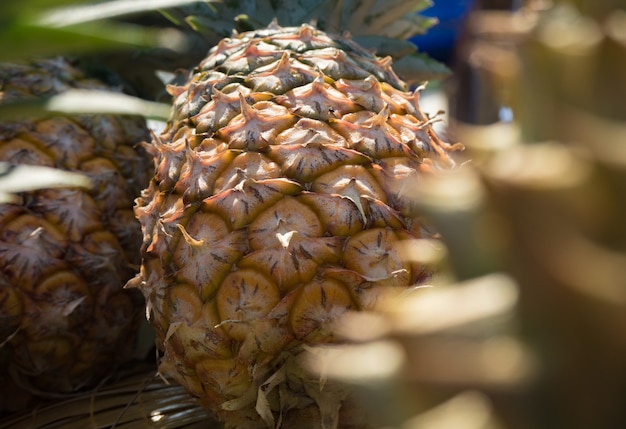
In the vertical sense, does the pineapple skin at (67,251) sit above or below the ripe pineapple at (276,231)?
below

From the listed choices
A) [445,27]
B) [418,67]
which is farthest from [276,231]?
[445,27]

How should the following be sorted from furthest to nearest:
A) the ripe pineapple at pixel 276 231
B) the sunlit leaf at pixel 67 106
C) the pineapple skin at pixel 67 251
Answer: the pineapple skin at pixel 67 251 → the ripe pineapple at pixel 276 231 → the sunlit leaf at pixel 67 106

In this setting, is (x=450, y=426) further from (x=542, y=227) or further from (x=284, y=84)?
(x=284, y=84)

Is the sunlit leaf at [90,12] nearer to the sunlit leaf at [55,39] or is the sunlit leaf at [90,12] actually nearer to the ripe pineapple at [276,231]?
the sunlit leaf at [55,39]

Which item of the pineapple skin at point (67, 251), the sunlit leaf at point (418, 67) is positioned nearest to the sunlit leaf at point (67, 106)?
the pineapple skin at point (67, 251)

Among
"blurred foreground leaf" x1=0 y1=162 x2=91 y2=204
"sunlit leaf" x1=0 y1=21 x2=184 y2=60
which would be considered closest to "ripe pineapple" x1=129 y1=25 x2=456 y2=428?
"blurred foreground leaf" x1=0 y1=162 x2=91 y2=204
